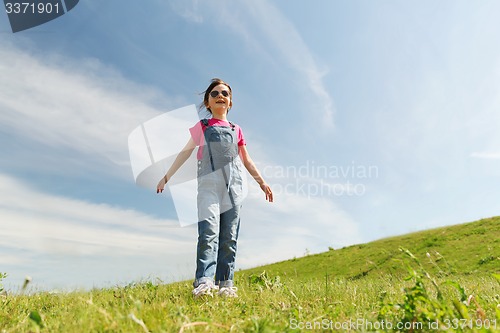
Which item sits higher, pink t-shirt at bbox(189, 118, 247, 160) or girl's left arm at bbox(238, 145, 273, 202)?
pink t-shirt at bbox(189, 118, 247, 160)

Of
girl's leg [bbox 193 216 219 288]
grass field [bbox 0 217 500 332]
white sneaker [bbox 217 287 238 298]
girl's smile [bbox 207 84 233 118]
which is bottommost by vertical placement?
grass field [bbox 0 217 500 332]

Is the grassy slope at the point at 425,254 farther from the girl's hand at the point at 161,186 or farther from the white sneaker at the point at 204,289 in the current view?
the white sneaker at the point at 204,289

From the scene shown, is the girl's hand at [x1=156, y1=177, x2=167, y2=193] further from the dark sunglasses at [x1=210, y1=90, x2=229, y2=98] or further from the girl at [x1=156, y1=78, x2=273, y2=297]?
the dark sunglasses at [x1=210, y1=90, x2=229, y2=98]

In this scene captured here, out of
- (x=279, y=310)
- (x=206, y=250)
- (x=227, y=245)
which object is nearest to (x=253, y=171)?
(x=227, y=245)

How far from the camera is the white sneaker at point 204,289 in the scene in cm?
515

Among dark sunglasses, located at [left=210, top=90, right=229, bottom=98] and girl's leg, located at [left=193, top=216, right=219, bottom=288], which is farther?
dark sunglasses, located at [left=210, top=90, right=229, bottom=98]

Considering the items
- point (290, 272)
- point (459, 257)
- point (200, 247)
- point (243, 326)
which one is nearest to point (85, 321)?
point (243, 326)

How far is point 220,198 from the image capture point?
6129 millimetres

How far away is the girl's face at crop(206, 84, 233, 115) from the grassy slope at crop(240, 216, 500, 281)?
27.6ft

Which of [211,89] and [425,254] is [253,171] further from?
[425,254]

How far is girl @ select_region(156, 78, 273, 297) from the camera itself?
18.9 feet

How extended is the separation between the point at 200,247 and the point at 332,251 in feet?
69.8

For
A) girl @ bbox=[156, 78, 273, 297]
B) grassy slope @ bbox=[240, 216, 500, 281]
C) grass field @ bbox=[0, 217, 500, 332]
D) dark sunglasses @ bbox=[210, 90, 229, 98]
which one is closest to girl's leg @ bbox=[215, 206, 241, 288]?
girl @ bbox=[156, 78, 273, 297]

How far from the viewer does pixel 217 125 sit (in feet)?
21.2
